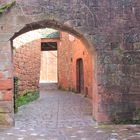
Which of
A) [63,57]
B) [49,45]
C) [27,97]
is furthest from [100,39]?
[49,45]

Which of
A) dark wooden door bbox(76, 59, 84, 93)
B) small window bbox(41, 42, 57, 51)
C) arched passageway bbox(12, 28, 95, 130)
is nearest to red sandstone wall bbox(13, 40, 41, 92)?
arched passageway bbox(12, 28, 95, 130)

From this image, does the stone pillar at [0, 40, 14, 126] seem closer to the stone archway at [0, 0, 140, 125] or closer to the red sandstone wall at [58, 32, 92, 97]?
the stone archway at [0, 0, 140, 125]

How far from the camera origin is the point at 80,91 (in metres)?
17.2

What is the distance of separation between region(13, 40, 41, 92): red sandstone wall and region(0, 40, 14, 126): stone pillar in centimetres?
472

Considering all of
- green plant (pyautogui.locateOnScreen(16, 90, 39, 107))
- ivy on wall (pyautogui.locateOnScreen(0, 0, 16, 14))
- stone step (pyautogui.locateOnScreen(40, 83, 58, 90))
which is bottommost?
stone step (pyautogui.locateOnScreen(40, 83, 58, 90))

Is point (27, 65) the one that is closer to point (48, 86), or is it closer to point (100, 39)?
point (100, 39)

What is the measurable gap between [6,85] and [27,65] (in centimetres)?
631

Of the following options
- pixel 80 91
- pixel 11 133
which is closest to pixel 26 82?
pixel 80 91

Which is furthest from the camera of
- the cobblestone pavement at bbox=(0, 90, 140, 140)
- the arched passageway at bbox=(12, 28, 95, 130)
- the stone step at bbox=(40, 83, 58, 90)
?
the stone step at bbox=(40, 83, 58, 90)

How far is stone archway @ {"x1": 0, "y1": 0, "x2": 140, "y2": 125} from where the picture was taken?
7594 mm

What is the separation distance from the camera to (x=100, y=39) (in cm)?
775

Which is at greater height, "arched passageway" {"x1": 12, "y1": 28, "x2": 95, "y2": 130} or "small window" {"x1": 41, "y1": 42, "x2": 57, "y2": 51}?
"small window" {"x1": 41, "y1": 42, "x2": 57, "y2": 51}

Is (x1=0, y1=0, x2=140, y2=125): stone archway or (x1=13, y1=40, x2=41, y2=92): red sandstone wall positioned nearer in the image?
(x1=0, y1=0, x2=140, y2=125): stone archway

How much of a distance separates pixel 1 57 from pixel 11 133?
5.38 ft
